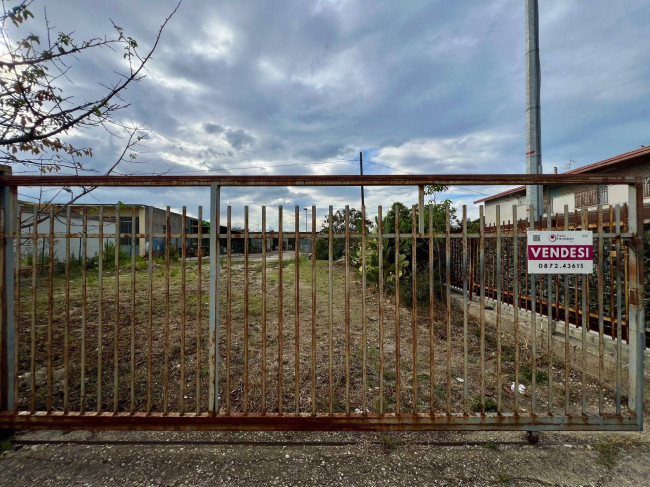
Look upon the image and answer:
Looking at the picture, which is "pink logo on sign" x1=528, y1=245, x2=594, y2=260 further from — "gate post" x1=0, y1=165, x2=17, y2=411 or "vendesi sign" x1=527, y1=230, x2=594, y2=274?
"gate post" x1=0, y1=165, x2=17, y2=411

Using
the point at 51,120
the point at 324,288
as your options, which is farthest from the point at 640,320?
the point at 324,288

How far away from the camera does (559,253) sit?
7.77ft

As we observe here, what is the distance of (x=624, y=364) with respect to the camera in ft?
9.77

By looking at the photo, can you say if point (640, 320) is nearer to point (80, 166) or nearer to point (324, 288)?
point (80, 166)

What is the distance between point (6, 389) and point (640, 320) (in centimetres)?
514

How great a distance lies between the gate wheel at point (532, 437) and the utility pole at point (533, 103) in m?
3.36

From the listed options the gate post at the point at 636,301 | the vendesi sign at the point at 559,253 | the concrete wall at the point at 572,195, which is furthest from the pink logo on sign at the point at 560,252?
the concrete wall at the point at 572,195

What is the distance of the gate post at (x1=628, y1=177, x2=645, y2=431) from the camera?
2289 mm

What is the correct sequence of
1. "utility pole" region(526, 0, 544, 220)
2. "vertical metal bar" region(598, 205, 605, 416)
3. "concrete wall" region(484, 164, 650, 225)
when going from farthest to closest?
"concrete wall" region(484, 164, 650, 225) < "utility pole" region(526, 0, 544, 220) < "vertical metal bar" region(598, 205, 605, 416)

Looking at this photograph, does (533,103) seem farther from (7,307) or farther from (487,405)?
(7,307)

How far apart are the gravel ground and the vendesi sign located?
1392 mm

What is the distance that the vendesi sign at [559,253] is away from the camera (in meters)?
2.35

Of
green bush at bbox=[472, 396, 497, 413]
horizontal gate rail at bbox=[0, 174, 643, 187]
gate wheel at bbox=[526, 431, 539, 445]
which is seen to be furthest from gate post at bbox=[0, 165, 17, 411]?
gate wheel at bbox=[526, 431, 539, 445]

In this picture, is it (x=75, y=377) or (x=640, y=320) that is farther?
(x=75, y=377)
